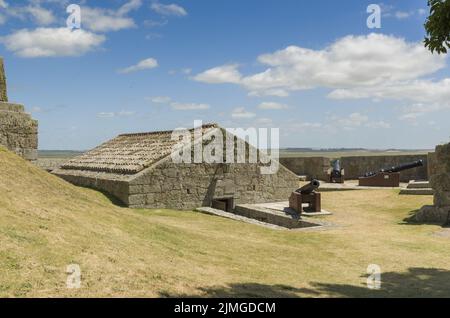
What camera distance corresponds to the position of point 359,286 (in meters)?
6.61

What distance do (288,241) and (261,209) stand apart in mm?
5272

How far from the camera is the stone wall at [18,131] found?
9618 millimetres

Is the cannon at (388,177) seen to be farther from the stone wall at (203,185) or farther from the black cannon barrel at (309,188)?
the black cannon barrel at (309,188)

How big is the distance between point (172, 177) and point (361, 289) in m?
9.84

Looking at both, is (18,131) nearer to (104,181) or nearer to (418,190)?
(104,181)

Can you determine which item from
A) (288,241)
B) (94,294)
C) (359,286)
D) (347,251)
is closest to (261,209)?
(288,241)

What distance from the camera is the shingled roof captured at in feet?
51.9

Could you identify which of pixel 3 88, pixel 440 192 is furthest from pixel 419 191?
pixel 3 88

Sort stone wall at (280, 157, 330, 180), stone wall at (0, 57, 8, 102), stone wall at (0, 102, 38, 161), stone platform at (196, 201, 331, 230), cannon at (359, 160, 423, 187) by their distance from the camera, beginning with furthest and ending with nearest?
stone wall at (280, 157, 330, 180) → cannon at (359, 160, 423, 187) → stone platform at (196, 201, 331, 230) → stone wall at (0, 57, 8, 102) → stone wall at (0, 102, 38, 161)

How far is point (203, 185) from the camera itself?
1617cm

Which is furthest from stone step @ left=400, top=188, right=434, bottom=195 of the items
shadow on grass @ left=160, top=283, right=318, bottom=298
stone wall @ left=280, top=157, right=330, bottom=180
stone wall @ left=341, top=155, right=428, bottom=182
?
shadow on grass @ left=160, top=283, right=318, bottom=298

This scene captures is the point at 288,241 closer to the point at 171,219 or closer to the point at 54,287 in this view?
the point at 171,219

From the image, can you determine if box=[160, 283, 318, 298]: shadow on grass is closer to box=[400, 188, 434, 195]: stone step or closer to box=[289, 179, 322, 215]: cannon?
box=[289, 179, 322, 215]: cannon

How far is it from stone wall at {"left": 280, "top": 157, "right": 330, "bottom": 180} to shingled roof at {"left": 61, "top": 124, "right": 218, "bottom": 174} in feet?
35.5
